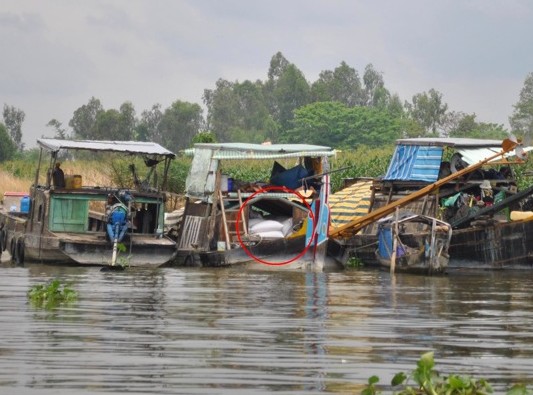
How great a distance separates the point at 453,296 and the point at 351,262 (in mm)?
8682

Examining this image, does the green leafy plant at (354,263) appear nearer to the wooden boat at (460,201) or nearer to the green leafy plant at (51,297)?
the wooden boat at (460,201)

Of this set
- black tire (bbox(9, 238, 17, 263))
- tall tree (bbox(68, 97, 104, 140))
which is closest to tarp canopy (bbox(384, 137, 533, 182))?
black tire (bbox(9, 238, 17, 263))

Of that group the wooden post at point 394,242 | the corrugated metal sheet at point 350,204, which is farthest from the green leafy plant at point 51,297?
the corrugated metal sheet at point 350,204

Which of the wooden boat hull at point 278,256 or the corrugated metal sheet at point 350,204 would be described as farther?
the corrugated metal sheet at point 350,204

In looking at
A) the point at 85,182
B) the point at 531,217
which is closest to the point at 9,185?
the point at 85,182

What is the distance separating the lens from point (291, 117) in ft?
292

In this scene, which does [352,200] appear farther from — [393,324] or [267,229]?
[393,324]

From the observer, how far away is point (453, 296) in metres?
18.0

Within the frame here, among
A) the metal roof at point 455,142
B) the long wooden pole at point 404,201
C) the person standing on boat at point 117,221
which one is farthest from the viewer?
the metal roof at point 455,142

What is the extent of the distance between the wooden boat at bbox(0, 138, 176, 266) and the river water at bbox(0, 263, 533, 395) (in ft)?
12.9

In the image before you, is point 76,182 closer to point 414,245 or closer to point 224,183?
point 224,183

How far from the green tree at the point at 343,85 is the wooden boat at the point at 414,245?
67.1 meters

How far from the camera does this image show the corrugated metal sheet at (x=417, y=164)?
27.4 m

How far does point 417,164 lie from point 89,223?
7.01 metres
